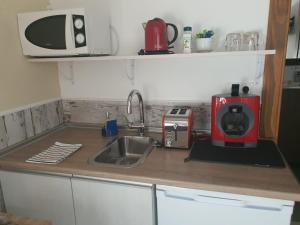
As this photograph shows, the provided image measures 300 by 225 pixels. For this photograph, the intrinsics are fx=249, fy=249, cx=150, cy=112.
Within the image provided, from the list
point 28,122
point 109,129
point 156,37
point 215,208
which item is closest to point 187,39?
point 156,37

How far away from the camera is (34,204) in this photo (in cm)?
148

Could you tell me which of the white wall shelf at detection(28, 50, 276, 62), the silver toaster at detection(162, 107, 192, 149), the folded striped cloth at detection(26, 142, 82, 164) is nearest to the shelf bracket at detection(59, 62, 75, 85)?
the white wall shelf at detection(28, 50, 276, 62)

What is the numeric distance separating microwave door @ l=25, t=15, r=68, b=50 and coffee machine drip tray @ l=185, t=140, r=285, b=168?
3.48ft

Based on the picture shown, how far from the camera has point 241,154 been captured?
144 centimetres

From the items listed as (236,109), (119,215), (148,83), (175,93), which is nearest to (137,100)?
(148,83)

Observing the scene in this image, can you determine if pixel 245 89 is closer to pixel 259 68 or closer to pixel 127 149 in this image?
pixel 259 68

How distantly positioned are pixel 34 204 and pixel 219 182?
42.8 inches

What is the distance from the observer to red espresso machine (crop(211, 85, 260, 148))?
1.46 metres

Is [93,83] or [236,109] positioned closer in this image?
[236,109]

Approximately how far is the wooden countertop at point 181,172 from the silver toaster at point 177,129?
0.18 feet

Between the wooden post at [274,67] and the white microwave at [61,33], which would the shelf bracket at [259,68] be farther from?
the white microwave at [61,33]

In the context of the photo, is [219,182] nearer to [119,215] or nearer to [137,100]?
[119,215]

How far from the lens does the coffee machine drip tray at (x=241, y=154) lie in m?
1.33

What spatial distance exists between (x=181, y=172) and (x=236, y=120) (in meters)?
0.51
